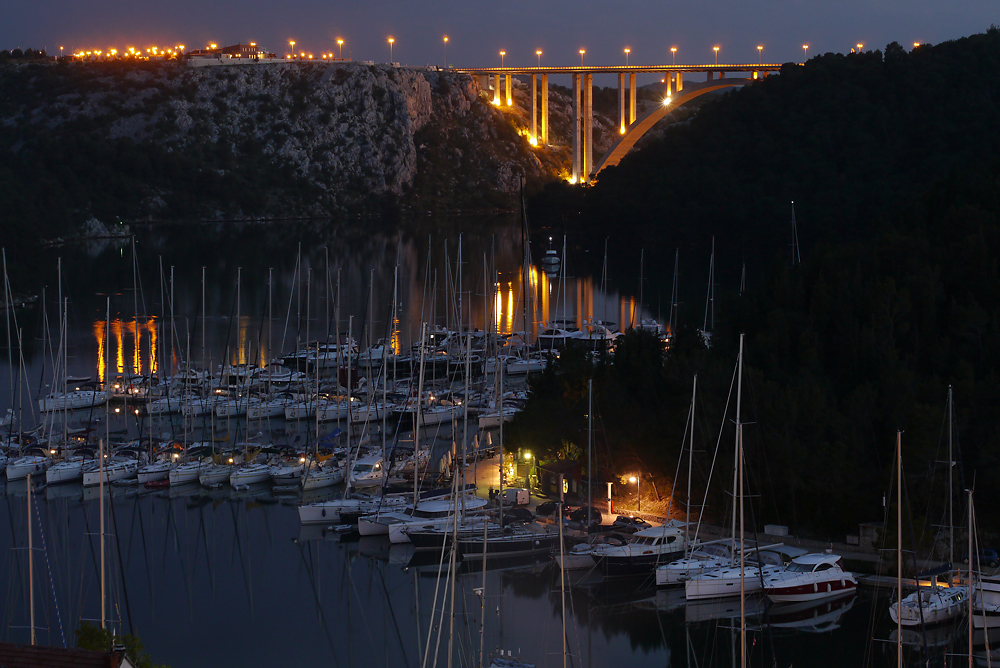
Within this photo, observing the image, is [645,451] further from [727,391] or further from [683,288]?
[683,288]

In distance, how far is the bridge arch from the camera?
8600 centimetres

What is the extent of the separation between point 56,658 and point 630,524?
12313 mm

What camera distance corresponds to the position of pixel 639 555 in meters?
19.1

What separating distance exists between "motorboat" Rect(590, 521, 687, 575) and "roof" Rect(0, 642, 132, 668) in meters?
10.6

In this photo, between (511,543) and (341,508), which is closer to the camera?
(511,543)

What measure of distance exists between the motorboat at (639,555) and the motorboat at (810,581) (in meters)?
1.65

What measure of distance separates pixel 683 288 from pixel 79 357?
91.8 feet

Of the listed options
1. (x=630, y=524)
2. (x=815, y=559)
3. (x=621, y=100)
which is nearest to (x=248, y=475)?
(x=630, y=524)

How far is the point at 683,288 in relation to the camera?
188 feet

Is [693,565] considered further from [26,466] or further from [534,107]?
[534,107]

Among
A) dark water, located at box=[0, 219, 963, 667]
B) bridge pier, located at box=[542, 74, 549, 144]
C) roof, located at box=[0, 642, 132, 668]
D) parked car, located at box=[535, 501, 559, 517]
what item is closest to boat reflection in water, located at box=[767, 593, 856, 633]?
dark water, located at box=[0, 219, 963, 667]

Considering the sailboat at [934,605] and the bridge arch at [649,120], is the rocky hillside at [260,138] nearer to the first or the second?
the bridge arch at [649,120]

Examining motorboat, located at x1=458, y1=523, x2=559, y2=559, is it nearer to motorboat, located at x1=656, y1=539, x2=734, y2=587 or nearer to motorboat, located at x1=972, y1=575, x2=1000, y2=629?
motorboat, located at x1=656, y1=539, x2=734, y2=587

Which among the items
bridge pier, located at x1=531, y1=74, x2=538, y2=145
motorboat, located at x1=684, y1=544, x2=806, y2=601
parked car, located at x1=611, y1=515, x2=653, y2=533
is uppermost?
bridge pier, located at x1=531, y1=74, x2=538, y2=145
